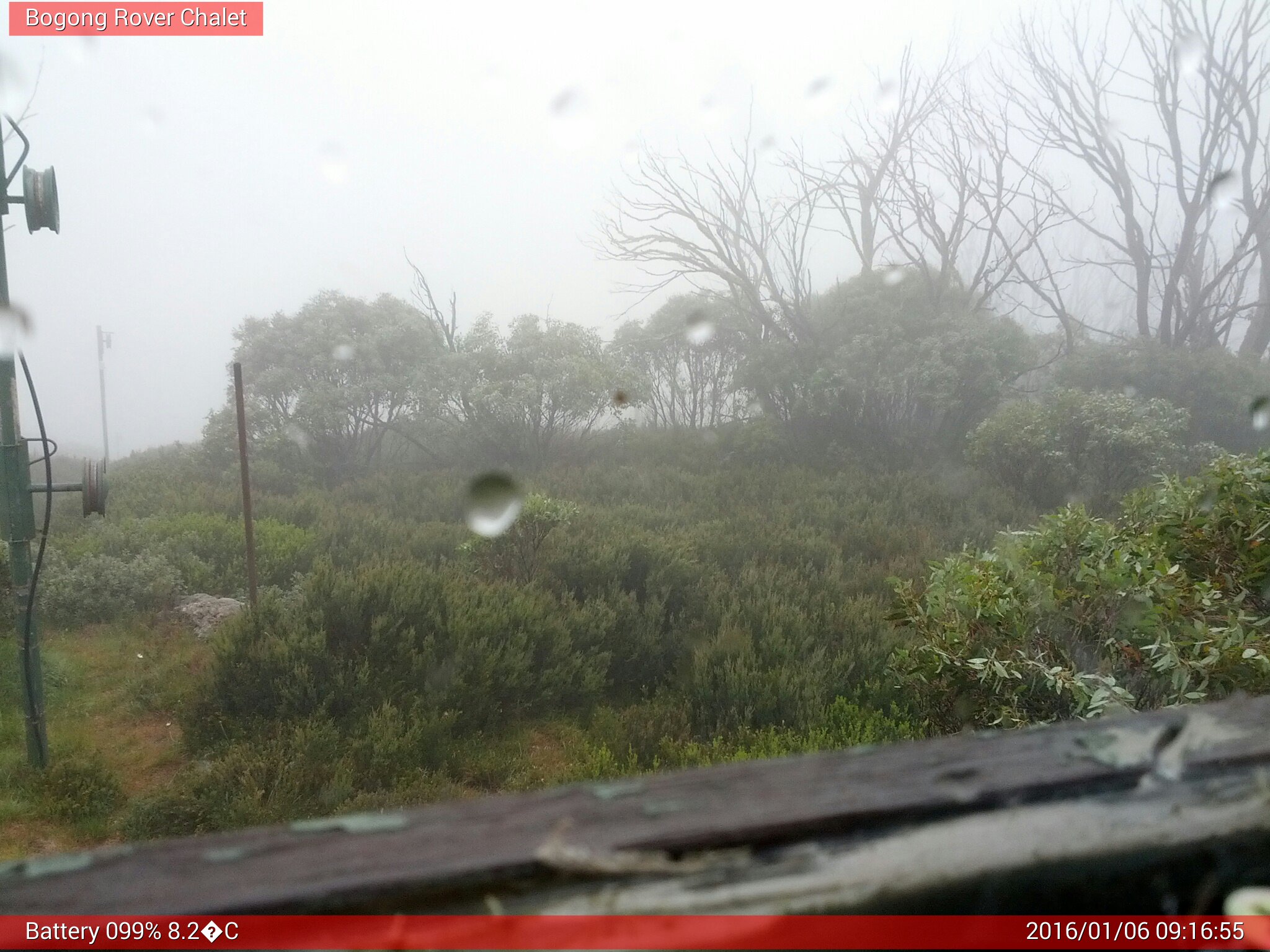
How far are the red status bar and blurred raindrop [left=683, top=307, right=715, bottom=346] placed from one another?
1689 cm

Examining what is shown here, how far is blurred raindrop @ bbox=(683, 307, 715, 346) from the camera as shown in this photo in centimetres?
1711

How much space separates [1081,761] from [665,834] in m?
0.41

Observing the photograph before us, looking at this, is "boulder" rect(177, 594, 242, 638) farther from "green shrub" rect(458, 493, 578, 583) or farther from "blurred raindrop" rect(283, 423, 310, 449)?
"blurred raindrop" rect(283, 423, 310, 449)

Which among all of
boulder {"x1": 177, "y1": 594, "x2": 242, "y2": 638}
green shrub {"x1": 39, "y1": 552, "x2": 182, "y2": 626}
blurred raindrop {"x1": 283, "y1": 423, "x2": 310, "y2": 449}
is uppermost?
blurred raindrop {"x1": 283, "y1": 423, "x2": 310, "y2": 449}

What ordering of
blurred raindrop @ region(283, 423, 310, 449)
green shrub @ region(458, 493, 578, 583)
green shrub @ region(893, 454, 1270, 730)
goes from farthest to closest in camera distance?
1. blurred raindrop @ region(283, 423, 310, 449)
2. green shrub @ region(458, 493, 578, 583)
3. green shrub @ region(893, 454, 1270, 730)

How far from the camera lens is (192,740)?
4090 millimetres

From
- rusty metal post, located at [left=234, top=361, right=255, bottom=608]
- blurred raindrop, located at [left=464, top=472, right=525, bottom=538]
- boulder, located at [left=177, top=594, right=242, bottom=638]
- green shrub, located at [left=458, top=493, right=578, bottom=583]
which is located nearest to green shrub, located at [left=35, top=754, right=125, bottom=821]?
rusty metal post, located at [left=234, top=361, right=255, bottom=608]

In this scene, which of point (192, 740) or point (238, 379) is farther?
point (238, 379)

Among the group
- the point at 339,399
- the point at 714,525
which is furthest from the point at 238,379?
the point at 339,399

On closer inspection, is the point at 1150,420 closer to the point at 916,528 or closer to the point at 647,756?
the point at 916,528

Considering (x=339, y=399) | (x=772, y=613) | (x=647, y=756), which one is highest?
(x=339, y=399)

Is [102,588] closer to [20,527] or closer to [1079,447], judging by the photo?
[20,527]

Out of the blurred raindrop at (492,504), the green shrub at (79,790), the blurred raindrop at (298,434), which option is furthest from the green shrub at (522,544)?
the blurred raindrop at (298,434)

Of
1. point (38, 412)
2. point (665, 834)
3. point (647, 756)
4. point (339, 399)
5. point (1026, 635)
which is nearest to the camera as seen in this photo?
point (665, 834)
